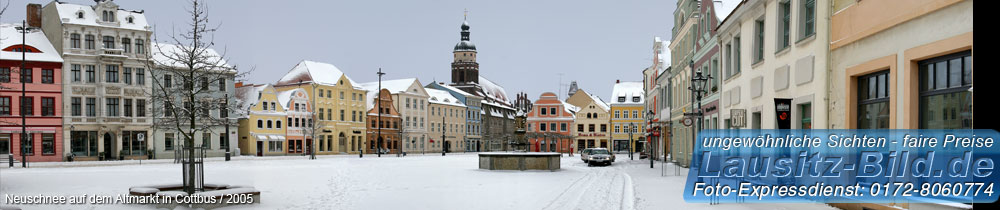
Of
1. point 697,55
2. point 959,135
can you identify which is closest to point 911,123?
point 959,135

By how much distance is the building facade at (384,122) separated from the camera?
275 feet

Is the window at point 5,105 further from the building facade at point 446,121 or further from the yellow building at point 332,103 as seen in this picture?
the building facade at point 446,121

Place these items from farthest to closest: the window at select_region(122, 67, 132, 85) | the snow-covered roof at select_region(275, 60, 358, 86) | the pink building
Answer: the snow-covered roof at select_region(275, 60, 358, 86) < the window at select_region(122, 67, 132, 85) < the pink building

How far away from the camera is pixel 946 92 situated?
9.42 m

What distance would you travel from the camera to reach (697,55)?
31969mm

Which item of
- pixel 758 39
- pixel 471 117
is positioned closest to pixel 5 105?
pixel 758 39

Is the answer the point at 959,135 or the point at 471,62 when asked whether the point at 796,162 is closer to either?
the point at 959,135

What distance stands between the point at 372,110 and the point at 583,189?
220 ft

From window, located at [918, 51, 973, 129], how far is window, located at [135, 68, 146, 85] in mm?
53879

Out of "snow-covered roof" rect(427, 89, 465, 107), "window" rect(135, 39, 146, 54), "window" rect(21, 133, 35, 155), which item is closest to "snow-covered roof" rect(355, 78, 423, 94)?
"snow-covered roof" rect(427, 89, 465, 107)

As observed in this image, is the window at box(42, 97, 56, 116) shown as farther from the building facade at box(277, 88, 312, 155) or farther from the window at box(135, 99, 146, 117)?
the building facade at box(277, 88, 312, 155)

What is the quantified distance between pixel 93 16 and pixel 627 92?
64626 millimetres

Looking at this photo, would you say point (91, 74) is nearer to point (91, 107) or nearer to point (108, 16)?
point (91, 107)

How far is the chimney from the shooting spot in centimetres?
5178
